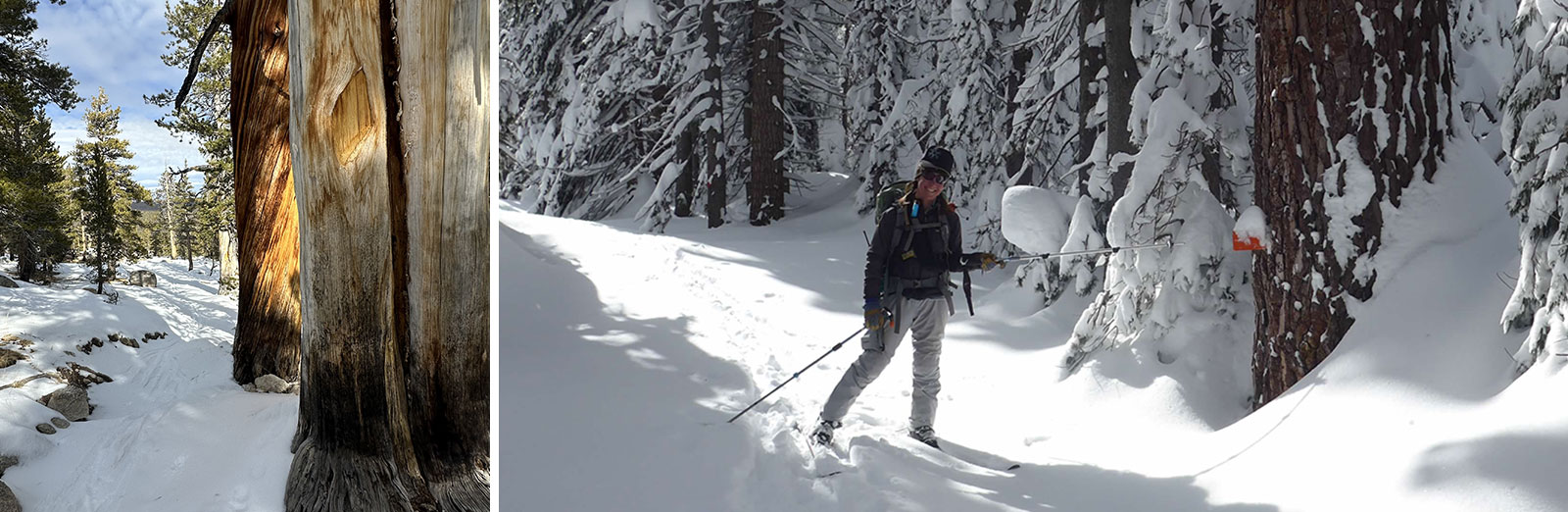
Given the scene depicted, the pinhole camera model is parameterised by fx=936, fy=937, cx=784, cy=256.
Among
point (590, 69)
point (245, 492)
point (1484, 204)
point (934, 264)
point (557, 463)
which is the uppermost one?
point (590, 69)

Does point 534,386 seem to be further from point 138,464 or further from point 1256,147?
point 1256,147

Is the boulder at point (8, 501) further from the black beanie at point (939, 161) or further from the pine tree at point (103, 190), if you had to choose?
the black beanie at point (939, 161)

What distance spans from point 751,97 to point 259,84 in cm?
1488

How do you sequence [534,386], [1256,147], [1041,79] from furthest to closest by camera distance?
[1041,79]
[534,386]
[1256,147]

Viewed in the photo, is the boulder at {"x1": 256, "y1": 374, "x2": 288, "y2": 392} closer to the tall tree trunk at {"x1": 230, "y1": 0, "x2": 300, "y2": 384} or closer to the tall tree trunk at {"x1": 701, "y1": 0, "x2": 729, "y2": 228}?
the tall tree trunk at {"x1": 230, "y1": 0, "x2": 300, "y2": 384}

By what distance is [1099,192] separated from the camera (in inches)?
304

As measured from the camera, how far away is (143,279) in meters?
3.63

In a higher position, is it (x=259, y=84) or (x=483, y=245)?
(x=259, y=84)

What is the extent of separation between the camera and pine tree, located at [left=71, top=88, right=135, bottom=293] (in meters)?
3.29

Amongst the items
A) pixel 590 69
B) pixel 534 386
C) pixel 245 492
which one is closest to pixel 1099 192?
pixel 534 386

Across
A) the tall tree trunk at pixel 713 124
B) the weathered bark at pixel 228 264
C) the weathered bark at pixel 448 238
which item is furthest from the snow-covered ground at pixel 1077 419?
the tall tree trunk at pixel 713 124

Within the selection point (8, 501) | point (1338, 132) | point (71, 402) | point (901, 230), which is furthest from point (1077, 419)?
point (8, 501)

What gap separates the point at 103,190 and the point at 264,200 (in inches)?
27.2

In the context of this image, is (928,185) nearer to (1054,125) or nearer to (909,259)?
(909,259)
